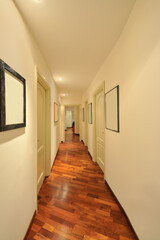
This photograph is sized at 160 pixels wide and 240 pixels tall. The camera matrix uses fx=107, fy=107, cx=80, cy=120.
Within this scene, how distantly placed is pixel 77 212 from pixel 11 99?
1725mm

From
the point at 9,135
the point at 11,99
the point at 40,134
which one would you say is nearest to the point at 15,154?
the point at 9,135

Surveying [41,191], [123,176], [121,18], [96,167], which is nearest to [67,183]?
[41,191]

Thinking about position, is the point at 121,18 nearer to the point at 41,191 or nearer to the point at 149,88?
the point at 149,88

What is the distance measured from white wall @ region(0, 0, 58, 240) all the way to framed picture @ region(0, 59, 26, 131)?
0.08m

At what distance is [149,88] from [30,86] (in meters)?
1.35

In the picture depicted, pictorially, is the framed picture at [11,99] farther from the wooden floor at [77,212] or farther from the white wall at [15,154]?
the wooden floor at [77,212]

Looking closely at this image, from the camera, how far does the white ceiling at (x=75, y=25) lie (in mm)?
1104

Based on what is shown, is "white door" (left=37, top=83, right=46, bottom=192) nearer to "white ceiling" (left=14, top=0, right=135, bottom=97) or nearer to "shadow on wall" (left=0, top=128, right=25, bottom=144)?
"white ceiling" (left=14, top=0, right=135, bottom=97)

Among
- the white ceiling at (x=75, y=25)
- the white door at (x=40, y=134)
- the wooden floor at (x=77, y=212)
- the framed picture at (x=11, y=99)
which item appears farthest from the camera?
the white door at (x=40, y=134)

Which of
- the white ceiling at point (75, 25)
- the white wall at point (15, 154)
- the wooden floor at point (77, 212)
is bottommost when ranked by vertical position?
the wooden floor at point (77, 212)

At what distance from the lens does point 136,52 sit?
3.73 feet

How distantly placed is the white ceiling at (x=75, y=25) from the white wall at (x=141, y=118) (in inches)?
7.5

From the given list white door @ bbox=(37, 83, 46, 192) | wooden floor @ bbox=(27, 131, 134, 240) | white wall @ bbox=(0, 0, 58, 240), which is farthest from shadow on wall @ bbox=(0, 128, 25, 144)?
wooden floor @ bbox=(27, 131, 134, 240)

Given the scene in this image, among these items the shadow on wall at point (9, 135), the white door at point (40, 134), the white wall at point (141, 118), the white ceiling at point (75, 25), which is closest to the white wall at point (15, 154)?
the shadow on wall at point (9, 135)
